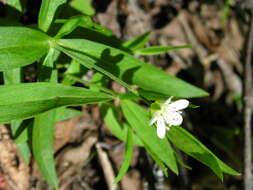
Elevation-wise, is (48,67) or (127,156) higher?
(48,67)

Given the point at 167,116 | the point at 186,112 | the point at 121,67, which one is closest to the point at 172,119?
the point at 167,116

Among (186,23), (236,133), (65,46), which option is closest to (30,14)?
(65,46)

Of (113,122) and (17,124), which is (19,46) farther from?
(113,122)

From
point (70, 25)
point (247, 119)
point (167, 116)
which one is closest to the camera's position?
point (70, 25)

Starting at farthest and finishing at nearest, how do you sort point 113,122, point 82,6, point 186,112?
1. point 186,112
2. point 82,6
3. point 113,122

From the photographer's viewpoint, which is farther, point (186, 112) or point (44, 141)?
point (186, 112)

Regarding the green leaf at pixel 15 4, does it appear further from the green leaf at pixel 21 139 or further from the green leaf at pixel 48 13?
the green leaf at pixel 21 139

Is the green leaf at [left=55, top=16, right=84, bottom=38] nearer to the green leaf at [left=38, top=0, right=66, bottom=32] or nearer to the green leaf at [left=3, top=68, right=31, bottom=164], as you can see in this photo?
the green leaf at [left=38, top=0, right=66, bottom=32]
